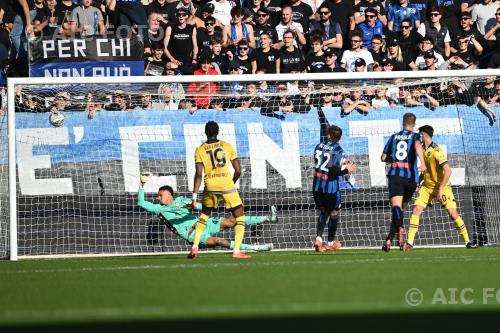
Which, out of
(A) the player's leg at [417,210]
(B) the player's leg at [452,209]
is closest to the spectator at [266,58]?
(A) the player's leg at [417,210]

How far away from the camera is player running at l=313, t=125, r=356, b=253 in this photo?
17672 millimetres

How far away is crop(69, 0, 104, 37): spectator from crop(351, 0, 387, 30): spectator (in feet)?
17.6

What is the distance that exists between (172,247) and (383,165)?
4.21 meters

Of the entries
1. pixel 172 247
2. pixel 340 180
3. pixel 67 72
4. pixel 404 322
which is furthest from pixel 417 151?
pixel 404 322

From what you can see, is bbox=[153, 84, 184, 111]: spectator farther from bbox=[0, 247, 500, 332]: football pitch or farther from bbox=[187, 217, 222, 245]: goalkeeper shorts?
bbox=[0, 247, 500, 332]: football pitch

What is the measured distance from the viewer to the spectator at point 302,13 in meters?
21.8

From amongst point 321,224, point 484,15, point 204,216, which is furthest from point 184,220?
point 484,15

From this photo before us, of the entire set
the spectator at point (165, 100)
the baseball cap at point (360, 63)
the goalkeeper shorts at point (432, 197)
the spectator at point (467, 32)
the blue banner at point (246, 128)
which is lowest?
the goalkeeper shorts at point (432, 197)

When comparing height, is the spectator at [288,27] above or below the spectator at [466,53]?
above

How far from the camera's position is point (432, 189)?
17.7m

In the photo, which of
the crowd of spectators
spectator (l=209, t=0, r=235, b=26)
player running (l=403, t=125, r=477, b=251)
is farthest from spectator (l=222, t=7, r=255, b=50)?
player running (l=403, t=125, r=477, b=251)

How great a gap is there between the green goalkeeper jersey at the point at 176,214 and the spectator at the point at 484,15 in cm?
848

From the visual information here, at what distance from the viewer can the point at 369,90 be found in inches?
770

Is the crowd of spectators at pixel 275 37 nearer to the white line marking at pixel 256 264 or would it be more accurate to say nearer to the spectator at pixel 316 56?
the spectator at pixel 316 56
